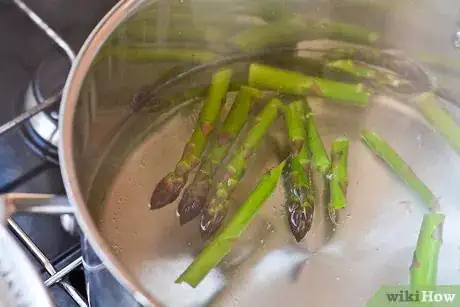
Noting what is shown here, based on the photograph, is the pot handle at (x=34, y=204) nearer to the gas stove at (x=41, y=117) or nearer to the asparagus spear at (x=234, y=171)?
the gas stove at (x=41, y=117)

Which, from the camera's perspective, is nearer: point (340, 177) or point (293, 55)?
point (340, 177)

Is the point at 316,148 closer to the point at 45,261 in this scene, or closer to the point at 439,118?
the point at 439,118

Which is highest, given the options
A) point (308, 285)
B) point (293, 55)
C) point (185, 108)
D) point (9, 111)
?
point (293, 55)

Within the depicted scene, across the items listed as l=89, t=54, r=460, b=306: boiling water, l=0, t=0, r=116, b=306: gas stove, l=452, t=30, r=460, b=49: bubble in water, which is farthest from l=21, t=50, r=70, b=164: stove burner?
l=452, t=30, r=460, b=49: bubble in water

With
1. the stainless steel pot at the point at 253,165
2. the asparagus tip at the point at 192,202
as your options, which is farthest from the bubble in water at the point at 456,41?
the asparagus tip at the point at 192,202

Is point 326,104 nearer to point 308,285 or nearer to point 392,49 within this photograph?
point 392,49

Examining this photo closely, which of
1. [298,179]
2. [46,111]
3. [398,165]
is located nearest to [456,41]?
[398,165]

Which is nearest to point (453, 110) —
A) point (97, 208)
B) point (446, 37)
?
point (446, 37)
